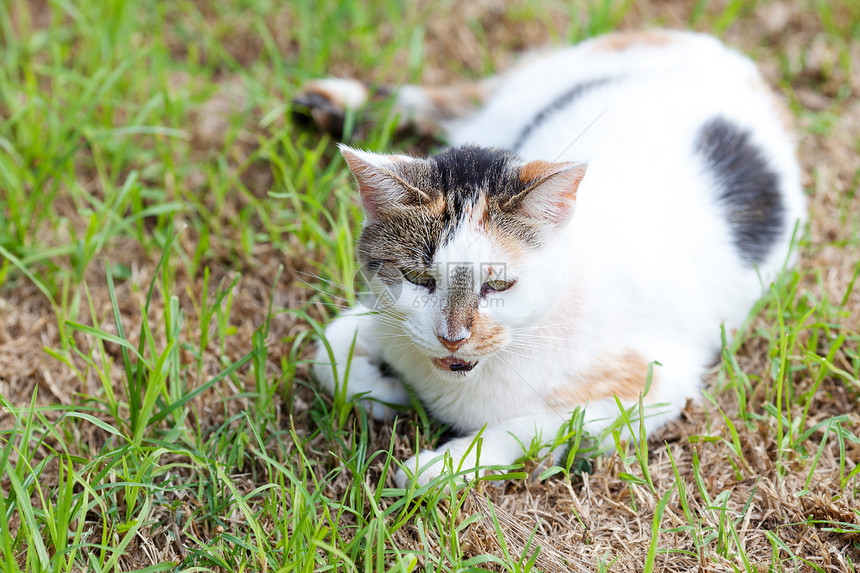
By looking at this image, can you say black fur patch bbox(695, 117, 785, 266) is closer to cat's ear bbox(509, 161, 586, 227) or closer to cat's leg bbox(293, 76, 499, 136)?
cat's ear bbox(509, 161, 586, 227)

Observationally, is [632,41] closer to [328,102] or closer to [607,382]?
[328,102]

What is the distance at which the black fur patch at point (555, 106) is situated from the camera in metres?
2.72

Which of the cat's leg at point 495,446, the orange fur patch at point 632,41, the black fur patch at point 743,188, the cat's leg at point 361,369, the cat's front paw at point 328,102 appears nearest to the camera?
the cat's leg at point 495,446

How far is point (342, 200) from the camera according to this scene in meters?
2.56

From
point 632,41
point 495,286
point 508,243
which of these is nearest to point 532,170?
point 508,243

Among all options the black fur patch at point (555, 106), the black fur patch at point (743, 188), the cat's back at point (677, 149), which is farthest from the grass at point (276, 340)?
the black fur patch at point (555, 106)

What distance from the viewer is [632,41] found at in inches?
119

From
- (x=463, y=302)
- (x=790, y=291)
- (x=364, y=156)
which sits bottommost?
(x=790, y=291)

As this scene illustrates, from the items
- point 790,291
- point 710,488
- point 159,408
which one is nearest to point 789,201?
point 790,291

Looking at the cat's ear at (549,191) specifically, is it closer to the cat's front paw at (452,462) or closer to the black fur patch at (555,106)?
the cat's front paw at (452,462)

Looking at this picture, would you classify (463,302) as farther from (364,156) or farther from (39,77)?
(39,77)

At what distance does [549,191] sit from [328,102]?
164cm

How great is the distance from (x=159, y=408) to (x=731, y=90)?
2.26 meters

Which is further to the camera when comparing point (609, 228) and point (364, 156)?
point (609, 228)
